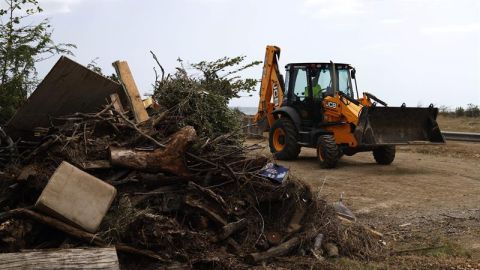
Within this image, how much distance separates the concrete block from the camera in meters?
5.34

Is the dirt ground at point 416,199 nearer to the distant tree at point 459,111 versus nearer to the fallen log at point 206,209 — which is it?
the fallen log at point 206,209

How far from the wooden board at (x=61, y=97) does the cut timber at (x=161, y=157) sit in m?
0.96

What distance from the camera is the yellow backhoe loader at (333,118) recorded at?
12.9 m

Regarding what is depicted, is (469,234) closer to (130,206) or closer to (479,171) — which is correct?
(130,206)

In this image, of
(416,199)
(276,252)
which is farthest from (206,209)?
(416,199)

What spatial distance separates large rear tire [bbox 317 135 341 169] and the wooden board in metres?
7.21

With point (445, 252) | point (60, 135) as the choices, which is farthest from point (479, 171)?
point (60, 135)

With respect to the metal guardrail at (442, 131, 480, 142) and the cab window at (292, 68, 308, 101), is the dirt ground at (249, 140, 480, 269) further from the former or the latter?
the metal guardrail at (442, 131, 480, 142)

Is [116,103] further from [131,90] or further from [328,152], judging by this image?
[328,152]

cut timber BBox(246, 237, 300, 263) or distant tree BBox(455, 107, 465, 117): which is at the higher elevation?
distant tree BBox(455, 107, 465, 117)

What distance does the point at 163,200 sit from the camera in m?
6.06

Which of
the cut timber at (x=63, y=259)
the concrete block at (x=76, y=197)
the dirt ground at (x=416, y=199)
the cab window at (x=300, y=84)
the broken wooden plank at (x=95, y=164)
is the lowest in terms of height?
the dirt ground at (x=416, y=199)

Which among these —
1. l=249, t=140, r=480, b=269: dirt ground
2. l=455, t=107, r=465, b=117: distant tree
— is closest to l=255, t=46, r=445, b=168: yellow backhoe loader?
l=249, t=140, r=480, b=269: dirt ground

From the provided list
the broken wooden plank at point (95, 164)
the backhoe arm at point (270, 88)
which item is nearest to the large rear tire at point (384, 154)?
the backhoe arm at point (270, 88)
